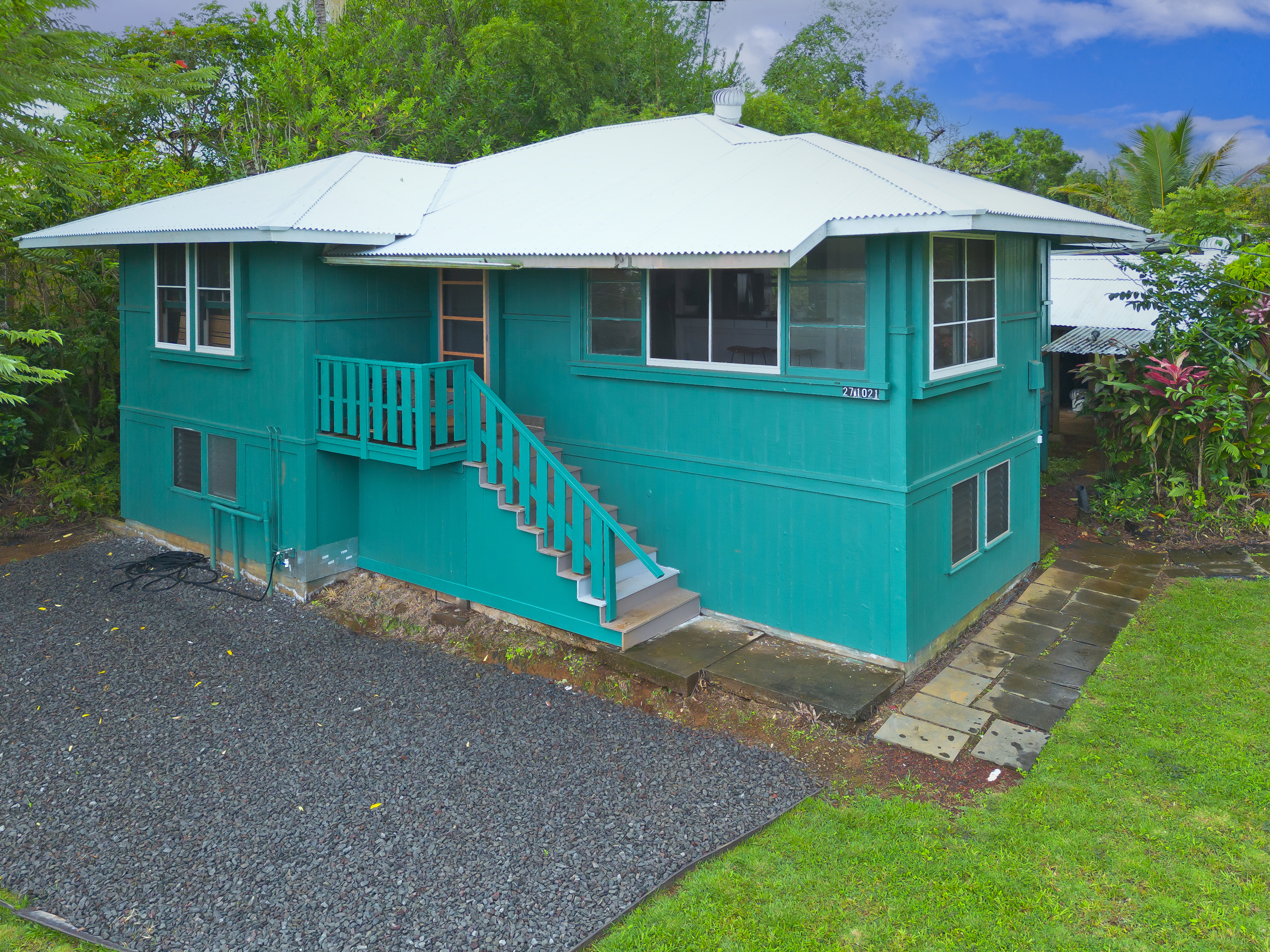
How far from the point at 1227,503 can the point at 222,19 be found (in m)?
19.1

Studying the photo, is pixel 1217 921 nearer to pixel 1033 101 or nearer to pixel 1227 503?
pixel 1227 503

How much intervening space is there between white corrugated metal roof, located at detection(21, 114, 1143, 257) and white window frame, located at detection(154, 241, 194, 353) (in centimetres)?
35

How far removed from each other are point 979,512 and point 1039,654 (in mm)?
1204

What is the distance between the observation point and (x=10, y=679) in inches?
275

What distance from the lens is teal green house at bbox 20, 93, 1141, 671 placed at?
6.65 metres

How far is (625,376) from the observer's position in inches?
305

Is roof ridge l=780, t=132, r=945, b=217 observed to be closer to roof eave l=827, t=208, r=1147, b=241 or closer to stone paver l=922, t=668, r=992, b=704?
roof eave l=827, t=208, r=1147, b=241

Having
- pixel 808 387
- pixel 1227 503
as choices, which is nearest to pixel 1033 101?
pixel 1227 503

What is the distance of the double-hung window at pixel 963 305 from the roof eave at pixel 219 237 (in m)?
4.54

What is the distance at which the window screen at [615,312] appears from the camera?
301 inches

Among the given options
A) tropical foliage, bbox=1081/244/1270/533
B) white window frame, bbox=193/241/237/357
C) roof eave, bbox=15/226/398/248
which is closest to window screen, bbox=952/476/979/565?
tropical foliage, bbox=1081/244/1270/533

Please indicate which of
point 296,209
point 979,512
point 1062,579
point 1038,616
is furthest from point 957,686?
point 296,209

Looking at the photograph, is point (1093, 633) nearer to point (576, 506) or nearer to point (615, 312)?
point (576, 506)

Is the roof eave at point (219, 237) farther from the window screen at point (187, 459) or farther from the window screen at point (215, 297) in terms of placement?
the window screen at point (187, 459)
